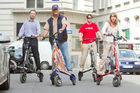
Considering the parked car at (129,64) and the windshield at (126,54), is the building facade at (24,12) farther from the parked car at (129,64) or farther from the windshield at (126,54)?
the parked car at (129,64)

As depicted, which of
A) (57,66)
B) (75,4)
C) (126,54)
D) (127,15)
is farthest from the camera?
(127,15)

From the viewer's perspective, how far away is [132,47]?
33.3 m

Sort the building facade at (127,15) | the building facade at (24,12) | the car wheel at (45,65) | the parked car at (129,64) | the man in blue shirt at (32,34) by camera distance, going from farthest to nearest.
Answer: the building facade at (127,15), the building facade at (24,12), the car wheel at (45,65), the parked car at (129,64), the man in blue shirt at (32,34)

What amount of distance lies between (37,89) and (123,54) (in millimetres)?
12883

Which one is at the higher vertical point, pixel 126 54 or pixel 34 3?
pixel 34 3

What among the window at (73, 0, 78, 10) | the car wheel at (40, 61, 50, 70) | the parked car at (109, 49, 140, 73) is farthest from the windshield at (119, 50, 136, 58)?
the window at (73, 0, 78, 10)

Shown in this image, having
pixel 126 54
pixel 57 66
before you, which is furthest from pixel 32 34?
pixel 126 54

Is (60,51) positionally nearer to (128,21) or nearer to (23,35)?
(23,35)

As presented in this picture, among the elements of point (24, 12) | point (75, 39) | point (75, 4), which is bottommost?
point (75, 39)

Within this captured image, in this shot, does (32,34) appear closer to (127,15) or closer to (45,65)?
(45,65)

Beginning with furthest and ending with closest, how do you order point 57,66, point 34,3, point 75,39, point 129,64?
point 75,39
point 34,3
point 129,64
point 57,66

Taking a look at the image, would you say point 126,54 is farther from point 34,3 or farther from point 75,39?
point 75,39

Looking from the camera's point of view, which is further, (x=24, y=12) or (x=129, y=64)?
(x=24, y=12)

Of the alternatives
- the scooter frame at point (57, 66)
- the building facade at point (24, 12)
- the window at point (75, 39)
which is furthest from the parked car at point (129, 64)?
the window at point (75, 39)
